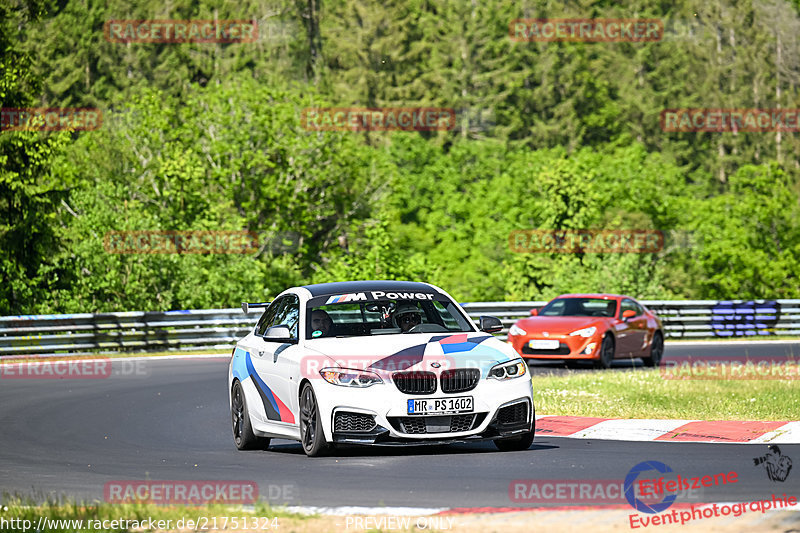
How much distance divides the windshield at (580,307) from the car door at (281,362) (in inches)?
515

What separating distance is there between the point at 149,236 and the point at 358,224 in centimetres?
2046

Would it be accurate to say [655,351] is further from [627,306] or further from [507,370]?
[507,370]

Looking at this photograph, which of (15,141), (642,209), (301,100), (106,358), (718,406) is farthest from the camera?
(642,209)

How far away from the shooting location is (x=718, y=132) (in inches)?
3396

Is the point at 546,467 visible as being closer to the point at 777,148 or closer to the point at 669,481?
the point at 669,481

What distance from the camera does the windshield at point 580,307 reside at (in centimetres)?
2559

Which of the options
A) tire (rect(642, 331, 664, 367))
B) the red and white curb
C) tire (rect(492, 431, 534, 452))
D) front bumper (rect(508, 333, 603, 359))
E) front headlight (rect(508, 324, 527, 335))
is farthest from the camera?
tire (rect(642, 331, 664, 367))

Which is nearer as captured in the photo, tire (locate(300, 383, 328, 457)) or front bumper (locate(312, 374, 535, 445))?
front bumper (locate(312, 374, 535, 445))

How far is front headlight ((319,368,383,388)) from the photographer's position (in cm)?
1121

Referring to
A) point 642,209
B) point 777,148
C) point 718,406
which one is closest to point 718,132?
point 777,148

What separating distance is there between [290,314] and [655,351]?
14.8 metres

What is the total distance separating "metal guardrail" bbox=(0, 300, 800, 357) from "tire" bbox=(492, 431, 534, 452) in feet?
64.8

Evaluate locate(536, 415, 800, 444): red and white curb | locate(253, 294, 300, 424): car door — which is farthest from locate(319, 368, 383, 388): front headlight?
locate(536, 415, 800, 444): red and white curb

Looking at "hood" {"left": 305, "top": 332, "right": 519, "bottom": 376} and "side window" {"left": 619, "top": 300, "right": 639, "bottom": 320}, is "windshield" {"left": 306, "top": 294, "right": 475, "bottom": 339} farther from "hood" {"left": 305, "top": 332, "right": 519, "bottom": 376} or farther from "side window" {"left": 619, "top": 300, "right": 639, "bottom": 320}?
"side window" {"left": 619, "top": 300, "right": 639, "bottom": 320}
